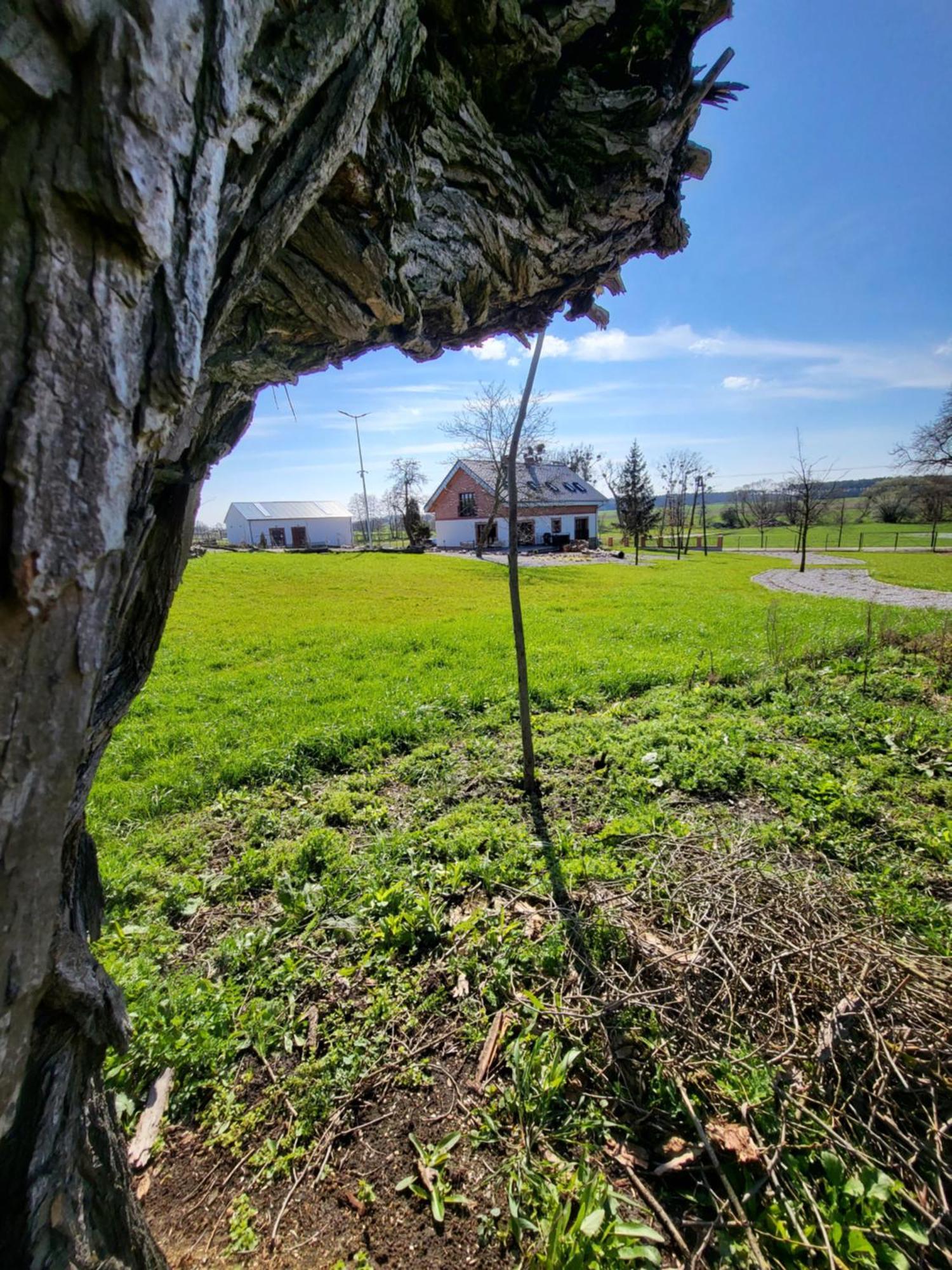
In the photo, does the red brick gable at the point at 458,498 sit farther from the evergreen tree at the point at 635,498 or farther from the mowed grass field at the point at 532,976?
the mowed grass field at the point at 532,976

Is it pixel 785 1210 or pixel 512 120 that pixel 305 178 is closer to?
pixel 512 120

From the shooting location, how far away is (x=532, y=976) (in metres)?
2.82

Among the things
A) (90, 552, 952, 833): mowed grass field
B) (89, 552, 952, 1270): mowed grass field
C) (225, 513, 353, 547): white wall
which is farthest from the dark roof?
(89, 552, 952, 1270): mowed grass field

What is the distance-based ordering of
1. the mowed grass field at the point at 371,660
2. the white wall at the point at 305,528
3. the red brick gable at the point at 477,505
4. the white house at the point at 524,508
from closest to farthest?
the mowed grass field at the point at 371,660
the white house at the point at 524,508
the red brick gable at the point at 477,505
the white wall at the point at 305,528

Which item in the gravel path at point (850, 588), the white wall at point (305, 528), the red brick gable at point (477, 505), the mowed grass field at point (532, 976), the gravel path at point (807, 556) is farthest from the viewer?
the white wall at point (305, 528)

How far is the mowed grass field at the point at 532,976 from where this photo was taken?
6.20ft

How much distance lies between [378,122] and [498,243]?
2.73 feet

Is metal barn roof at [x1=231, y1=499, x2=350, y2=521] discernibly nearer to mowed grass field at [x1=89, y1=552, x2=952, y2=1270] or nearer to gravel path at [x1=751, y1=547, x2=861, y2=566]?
gravel path at [x1=751, y1=547, x2=861, y2=566]

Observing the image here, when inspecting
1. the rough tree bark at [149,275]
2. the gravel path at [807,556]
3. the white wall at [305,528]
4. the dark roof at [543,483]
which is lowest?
the gravel path at [807,556]

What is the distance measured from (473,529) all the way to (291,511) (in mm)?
22565

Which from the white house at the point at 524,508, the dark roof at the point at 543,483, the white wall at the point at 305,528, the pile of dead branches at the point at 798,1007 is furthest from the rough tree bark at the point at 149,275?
the white wall at the point at 305,528

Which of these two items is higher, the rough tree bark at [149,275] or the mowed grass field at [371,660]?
the rough tree bark at [149,275]

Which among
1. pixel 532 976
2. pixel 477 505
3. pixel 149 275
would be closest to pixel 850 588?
pixel 532 976

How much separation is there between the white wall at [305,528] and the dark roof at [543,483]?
44.4 ft
